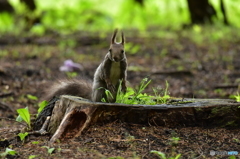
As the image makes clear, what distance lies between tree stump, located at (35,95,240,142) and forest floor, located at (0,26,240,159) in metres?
0.05

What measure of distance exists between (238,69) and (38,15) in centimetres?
717

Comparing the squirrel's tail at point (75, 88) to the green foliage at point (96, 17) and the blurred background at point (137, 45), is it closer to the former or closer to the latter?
the blurred background at point (137, 45)

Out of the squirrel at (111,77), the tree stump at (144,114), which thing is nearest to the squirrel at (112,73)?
the squirrel at (111,77)

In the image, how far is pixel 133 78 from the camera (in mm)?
7082

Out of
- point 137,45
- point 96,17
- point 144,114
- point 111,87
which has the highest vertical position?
point 96,17

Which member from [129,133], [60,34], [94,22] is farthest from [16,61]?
[94,22]

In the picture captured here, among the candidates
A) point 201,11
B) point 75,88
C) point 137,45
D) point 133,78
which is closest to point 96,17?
point 201,11

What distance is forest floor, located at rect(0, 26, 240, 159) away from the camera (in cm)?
272

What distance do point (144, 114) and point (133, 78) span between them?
4.09 m

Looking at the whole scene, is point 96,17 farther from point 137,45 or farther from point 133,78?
point 133,78

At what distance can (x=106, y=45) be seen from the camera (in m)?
10.0

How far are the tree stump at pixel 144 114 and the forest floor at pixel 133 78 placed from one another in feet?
0.18

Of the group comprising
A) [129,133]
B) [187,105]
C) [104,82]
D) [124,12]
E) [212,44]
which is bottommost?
[129,133]

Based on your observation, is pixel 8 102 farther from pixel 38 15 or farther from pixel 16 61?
pixel 38 15
